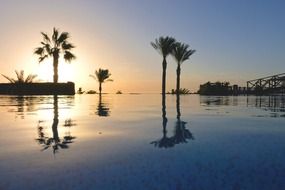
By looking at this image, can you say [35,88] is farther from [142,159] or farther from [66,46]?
[142,159]

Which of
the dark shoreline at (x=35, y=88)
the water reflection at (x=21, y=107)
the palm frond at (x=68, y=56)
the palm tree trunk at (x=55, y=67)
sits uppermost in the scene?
the palm frond at (x=68, y=56)

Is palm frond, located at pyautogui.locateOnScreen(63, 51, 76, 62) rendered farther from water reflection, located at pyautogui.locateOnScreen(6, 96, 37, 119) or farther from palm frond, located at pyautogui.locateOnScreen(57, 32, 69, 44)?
water reflection, located at pyautogui.locateOnScreen(6, 96, 37, 119)

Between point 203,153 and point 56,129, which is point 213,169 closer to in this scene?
point 203,153

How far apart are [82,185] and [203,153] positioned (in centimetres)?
229

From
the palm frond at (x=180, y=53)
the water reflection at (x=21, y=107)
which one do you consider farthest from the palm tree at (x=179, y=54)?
the water reflection at (x=21, y=107)

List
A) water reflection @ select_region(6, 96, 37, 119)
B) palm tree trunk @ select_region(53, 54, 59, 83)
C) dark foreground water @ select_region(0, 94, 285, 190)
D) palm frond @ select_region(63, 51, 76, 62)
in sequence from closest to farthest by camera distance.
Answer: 1. dark foreground water @ select_region(0, 94, 285, 190)
2. water reflection @ select_region(6, 96, 37, 119)
3. palm tree trunk @ select_region(53, 54, 59, 83)
4. palm frond @ select_region(63, 51, 76, 62)

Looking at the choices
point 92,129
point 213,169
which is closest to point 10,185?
point 213,169

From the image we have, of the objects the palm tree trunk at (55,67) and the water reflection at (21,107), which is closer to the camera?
the water reflection at (21,107)

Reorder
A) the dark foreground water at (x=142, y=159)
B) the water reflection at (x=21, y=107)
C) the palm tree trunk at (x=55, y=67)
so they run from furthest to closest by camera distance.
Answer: the palm tree trunk at (x=55, y=67) < the water reflection at (x=21, y=107) < the dark foreground water at (x=142, y=159)

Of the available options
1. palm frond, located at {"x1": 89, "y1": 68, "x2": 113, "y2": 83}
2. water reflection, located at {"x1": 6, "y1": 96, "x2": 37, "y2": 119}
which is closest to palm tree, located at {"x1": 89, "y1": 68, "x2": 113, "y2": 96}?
palm frond, located at {"x1": 89, "y1": 68, "x2": 113, "y2": 83}

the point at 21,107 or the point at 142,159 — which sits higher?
the point at 21,107

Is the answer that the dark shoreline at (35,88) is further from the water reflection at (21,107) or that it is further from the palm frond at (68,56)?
the water reflection at (21,107)

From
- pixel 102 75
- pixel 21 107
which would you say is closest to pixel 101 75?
pixel 102 75

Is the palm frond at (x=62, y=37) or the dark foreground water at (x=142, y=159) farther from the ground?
the palm frond at (x=62, y=37)
